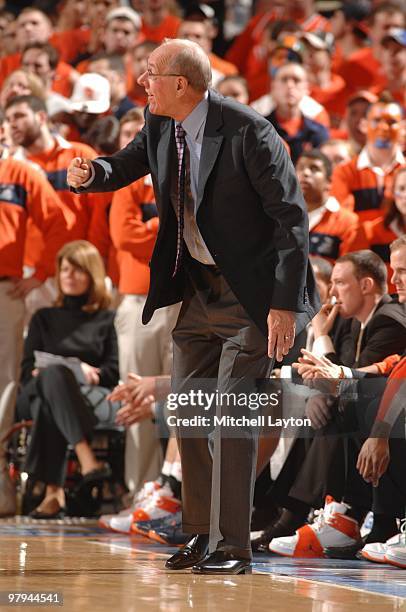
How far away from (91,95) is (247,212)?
4104mm

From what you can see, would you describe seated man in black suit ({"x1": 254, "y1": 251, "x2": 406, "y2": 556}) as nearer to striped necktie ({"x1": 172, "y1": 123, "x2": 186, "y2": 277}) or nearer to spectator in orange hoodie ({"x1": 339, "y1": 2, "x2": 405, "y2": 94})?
striped necktie ({"x1": 172, "y1": 123, "x2": 186, "y2": 277})

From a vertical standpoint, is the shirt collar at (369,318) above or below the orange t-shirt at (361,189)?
below

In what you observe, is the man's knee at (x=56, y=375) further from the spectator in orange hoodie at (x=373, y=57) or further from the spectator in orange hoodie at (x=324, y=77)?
the spectator in orange hoodie at (x=373, y=57)

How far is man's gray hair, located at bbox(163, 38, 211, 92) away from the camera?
3762 mm

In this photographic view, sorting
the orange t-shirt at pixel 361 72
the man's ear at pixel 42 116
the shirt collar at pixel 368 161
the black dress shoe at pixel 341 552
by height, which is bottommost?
the black dress shoe at pixel 341 552

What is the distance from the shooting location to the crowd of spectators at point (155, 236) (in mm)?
4727

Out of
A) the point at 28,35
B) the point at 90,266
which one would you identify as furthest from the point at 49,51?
Answer: the point at 90,266

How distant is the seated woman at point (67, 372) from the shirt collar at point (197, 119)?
96.1 inches

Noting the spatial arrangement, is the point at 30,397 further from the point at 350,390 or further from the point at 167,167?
the point at 167,167

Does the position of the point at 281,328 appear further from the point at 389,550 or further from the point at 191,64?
the point at 389,550

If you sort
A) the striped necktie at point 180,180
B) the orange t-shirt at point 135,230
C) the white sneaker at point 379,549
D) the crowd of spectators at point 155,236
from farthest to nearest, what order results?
the orange t-shirt at point 135,230 < the crowd of spectators at point 155,236 < the white sneaker at point 379,549 < the striped necktie at point 180,180

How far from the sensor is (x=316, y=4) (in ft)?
38.8

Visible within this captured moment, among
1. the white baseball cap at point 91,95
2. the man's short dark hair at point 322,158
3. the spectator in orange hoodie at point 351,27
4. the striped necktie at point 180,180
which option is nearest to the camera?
the striped necktie at point 180,180

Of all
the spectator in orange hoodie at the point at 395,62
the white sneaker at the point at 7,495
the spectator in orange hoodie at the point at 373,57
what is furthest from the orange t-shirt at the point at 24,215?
the spectator in orange hoodie at the point at 373,57
